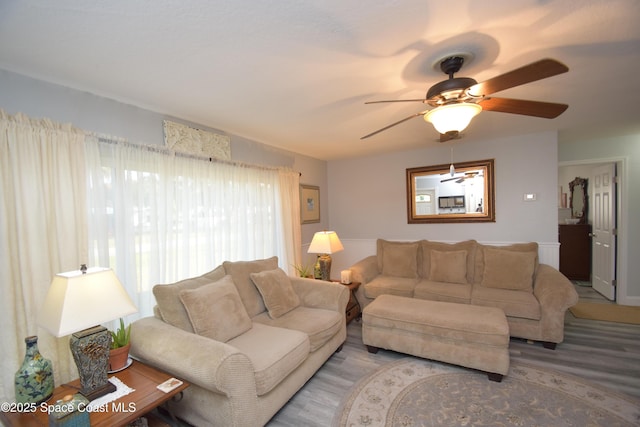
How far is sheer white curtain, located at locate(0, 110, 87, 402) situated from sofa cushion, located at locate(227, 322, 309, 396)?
1.14 meters

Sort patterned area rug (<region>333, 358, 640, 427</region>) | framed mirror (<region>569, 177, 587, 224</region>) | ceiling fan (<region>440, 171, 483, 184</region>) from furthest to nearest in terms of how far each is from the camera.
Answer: framed mirror (<region>569, 177, 587, 224</region>), ceiling fan (<region>440, 171, 483, 184</region>), patterned area rug (<region>333, 358, 640, 427</region>)

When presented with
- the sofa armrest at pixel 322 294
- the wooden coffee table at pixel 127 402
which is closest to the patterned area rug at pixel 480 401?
the sofa armrest at pixel 322 294

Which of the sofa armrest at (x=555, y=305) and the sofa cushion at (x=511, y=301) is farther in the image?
the sofa cushion at (x=511, y=301)

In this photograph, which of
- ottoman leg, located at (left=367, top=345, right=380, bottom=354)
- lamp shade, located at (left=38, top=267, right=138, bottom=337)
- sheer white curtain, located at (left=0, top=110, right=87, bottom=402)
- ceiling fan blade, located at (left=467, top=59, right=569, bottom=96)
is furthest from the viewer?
ottoman leg, located at (left=367, top=345, right=380, bottom=354)

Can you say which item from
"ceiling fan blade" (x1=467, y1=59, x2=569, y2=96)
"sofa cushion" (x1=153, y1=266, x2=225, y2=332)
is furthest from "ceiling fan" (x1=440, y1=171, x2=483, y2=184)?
"sofa cushion" (x1=153, y1=266, x2=225, y2=332)

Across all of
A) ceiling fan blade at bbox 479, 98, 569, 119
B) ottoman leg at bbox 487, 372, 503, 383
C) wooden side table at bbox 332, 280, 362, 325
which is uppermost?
ceiling fan blade at bbox 479, 98, 569, 119

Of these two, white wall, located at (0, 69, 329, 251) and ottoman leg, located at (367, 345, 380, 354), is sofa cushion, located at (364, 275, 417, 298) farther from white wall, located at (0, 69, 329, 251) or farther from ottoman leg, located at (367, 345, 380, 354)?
white wall, located at (0, 69, 329, 251)

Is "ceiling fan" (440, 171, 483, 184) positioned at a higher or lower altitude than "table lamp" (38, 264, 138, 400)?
higher

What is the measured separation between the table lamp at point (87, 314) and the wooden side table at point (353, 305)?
95.0 inches

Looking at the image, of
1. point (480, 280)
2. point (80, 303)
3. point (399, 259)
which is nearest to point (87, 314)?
point (80, 303)

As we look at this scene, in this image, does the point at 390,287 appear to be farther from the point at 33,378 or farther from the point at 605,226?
the point at 605,226

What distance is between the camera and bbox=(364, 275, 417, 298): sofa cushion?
344cm

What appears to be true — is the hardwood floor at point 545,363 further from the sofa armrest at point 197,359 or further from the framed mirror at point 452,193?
the framed mirror at point 452,193

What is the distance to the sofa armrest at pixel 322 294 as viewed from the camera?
2.77 metres
